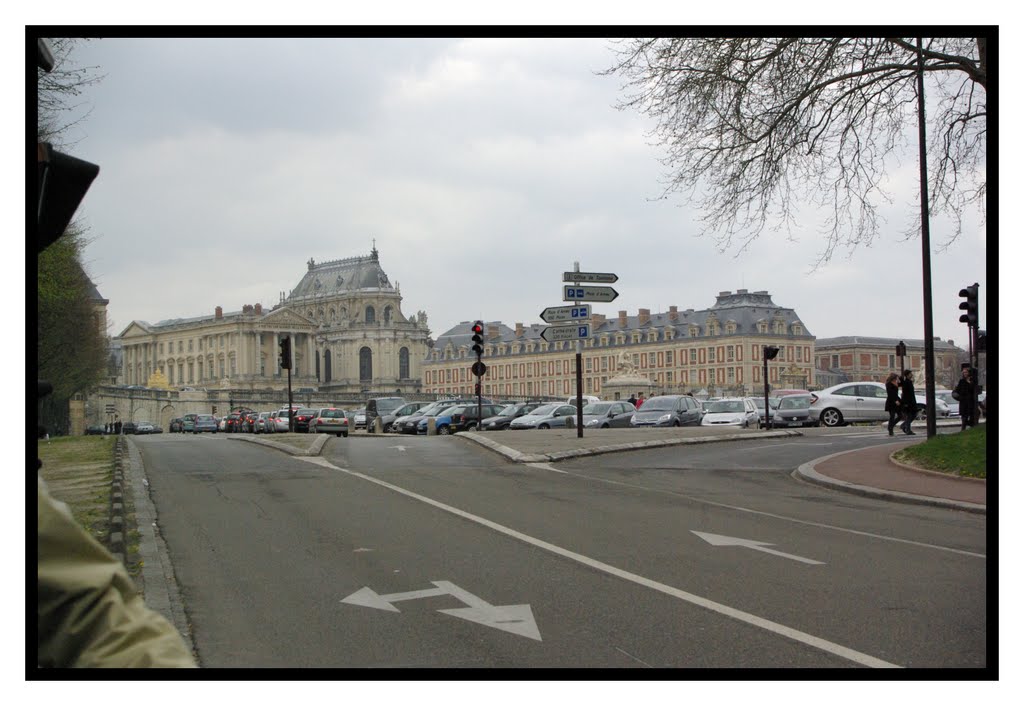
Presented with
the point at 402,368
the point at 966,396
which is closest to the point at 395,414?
the point at 966,396

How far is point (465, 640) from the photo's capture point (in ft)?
20.8

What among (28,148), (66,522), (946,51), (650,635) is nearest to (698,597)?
(650,635)

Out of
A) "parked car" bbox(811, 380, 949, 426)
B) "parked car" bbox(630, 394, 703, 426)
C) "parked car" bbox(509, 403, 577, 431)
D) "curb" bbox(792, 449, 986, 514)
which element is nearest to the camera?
"curb" bbox(792, 449, 986, 514)

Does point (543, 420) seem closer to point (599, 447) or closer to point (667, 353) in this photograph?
point (599, 447)

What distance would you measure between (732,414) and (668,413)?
3070mm

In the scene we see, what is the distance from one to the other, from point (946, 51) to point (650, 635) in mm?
11625

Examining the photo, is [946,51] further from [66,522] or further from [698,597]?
[66,522]

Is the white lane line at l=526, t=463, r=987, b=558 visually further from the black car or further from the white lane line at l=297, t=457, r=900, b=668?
the black car

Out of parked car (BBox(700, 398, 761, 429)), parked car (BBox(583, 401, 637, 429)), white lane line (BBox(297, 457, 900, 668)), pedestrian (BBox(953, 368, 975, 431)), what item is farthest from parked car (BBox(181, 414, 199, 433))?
white lane line (BBox(297, 457, 900, 668))

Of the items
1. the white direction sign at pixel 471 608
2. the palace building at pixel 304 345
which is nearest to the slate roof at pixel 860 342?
the palace building at pixel 304 345

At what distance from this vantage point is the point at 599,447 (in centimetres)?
2481

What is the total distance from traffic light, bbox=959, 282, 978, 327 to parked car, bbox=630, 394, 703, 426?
20077mm

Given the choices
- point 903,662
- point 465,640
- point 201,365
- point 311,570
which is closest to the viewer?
point 903,662

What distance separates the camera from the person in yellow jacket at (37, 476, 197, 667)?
2.26 meters
